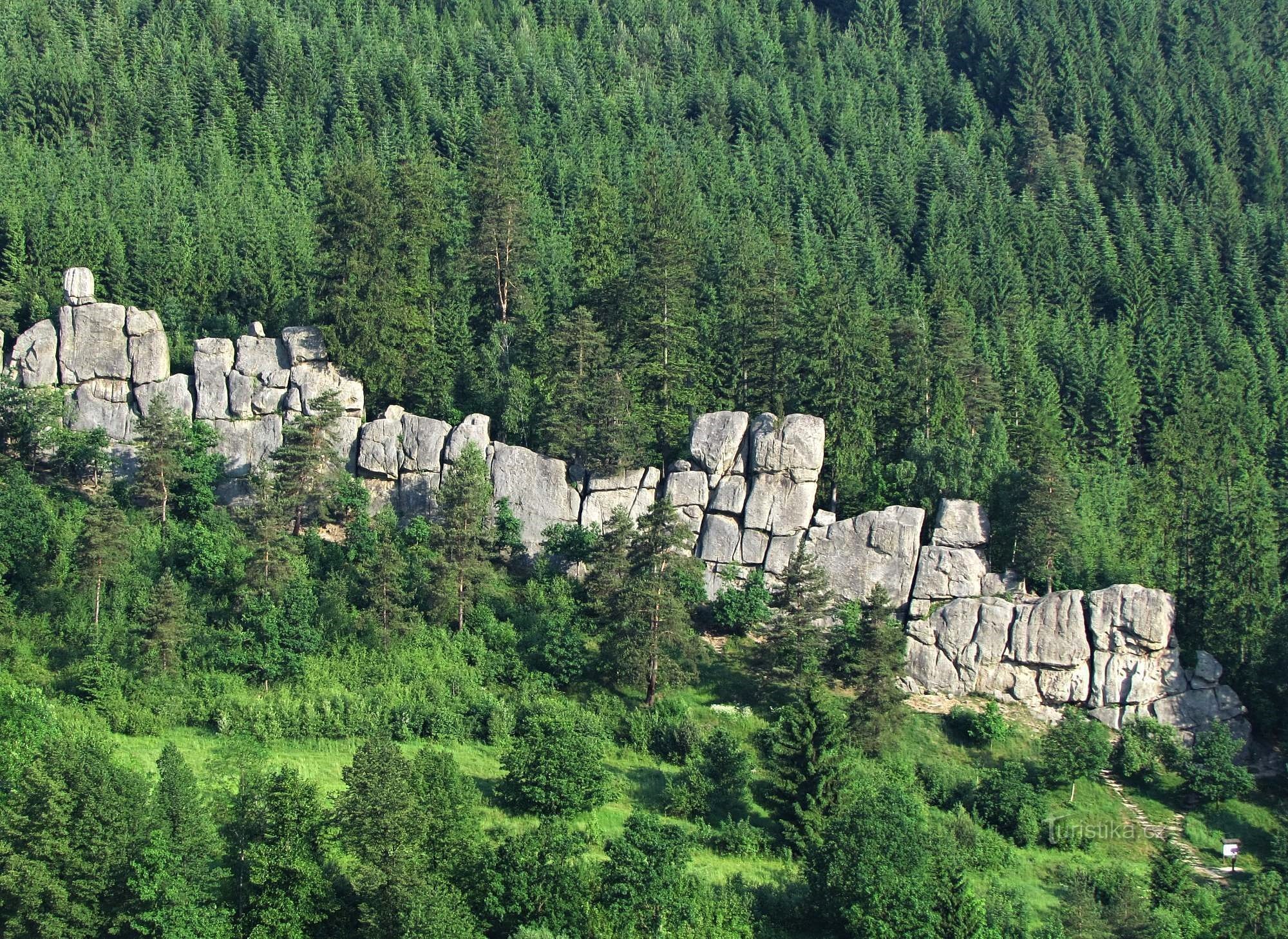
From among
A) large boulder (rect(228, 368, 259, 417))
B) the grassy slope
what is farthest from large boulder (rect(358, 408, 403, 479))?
the grassy slope

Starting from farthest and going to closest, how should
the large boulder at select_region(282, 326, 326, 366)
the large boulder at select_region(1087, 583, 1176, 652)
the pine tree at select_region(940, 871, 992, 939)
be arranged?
1. the large boulder at select_region(282, 326, 326, 366)
2. the large boulder at select_region(1087, 583, 1176, 652)
3. the pine tree at select_region(940, 871, 992, 939)

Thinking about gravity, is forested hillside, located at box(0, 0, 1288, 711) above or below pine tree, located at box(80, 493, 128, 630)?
above

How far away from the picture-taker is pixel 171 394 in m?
66.2

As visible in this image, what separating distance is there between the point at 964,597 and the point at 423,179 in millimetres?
33336

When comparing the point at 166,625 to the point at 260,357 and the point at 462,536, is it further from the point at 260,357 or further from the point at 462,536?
the point at 260,357

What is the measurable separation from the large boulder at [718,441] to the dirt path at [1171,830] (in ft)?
65.9

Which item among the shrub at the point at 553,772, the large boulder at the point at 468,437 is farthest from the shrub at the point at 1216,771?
the large boulder at the point at 468,437

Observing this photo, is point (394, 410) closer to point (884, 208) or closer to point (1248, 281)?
point (884, 208)

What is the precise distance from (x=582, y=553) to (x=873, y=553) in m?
12.4

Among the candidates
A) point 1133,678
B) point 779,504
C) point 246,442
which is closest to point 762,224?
point 779,504

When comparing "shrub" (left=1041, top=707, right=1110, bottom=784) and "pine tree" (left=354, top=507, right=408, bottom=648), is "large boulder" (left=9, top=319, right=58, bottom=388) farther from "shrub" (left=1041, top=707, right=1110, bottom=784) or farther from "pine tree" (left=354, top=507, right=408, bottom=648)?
"shrub" (left=1041, top=707, right=1110, bottom=784)

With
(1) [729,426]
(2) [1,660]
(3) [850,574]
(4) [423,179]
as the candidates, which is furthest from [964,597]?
(2) [1,660]

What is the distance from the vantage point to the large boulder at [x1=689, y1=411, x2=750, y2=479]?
64812 mm

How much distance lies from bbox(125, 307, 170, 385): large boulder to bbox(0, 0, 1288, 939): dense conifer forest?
129 inches
